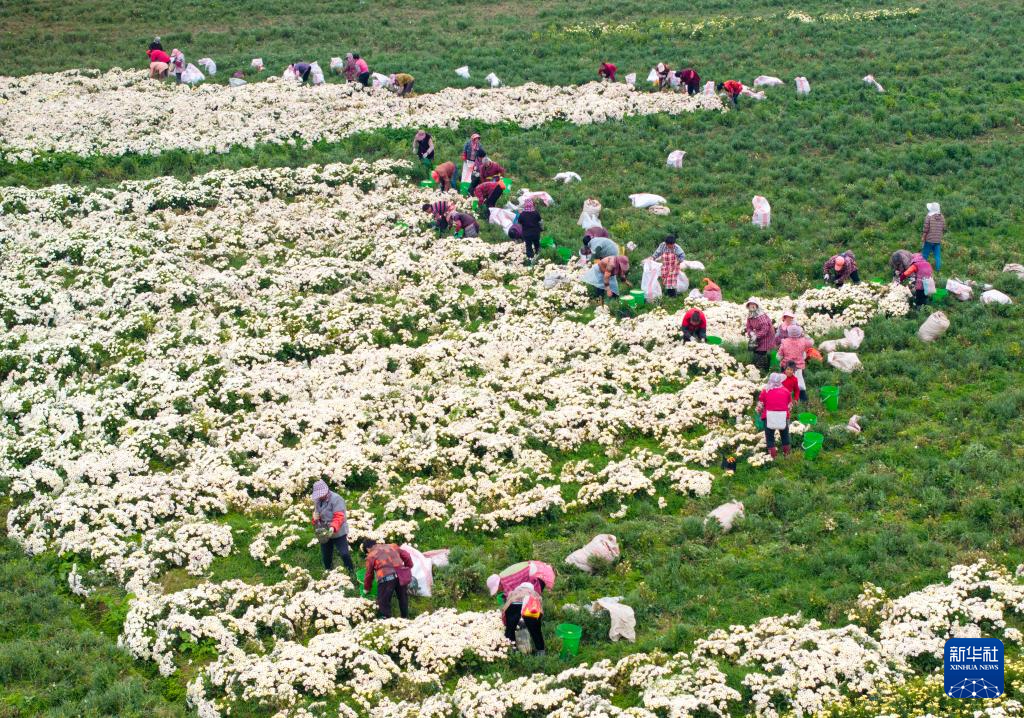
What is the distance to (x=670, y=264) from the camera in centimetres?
2970

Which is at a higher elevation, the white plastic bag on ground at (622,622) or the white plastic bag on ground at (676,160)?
the white plastic bag on ground at (676,160)

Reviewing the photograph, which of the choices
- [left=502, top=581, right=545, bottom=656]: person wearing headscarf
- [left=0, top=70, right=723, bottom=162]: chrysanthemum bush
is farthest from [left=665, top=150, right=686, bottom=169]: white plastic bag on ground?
[left=502, top=581, right=545, bottom=656]: person wearing headscarf

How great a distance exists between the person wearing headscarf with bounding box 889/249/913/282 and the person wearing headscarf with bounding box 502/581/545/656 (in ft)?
51.7

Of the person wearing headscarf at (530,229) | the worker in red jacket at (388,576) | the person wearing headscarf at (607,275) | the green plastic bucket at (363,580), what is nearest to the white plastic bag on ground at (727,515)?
the worker in red jacket at (388,576)

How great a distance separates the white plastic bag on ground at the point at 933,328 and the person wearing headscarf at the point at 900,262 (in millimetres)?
2214

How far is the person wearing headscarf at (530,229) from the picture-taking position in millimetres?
31562

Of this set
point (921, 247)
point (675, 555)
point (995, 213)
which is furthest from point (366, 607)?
point (995, 213)

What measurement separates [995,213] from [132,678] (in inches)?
1085

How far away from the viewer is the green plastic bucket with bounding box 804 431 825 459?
22.7 meters

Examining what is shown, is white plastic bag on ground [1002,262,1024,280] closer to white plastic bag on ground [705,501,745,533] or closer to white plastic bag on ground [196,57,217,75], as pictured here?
white plastic bag on ground [705,501,745,533]

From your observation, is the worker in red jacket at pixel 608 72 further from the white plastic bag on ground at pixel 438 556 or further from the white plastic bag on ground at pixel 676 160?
the white plastic bag on ground at pixel 438 556

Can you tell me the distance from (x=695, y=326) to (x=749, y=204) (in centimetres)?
985

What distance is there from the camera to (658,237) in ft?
108

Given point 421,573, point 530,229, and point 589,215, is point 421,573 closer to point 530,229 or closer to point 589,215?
point 530,229
